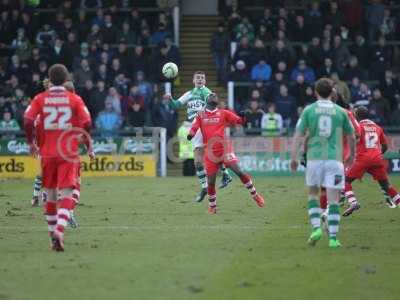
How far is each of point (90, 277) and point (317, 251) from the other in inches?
134

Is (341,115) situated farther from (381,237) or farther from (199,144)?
(199,144)

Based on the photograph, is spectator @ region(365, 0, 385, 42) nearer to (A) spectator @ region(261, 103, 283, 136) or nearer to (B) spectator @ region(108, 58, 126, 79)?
(A) spectator @ region(261, 103, 283, 136)

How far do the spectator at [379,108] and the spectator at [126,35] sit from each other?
8037 millimetres

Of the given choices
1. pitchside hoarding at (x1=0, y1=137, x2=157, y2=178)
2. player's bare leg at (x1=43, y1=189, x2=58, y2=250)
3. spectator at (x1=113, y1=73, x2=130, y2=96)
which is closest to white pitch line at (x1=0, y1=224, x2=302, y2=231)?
player's bare leg at (x1=43, y1=189, x2=58, y2=250)

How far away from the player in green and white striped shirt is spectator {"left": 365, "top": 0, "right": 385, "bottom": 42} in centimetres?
2202

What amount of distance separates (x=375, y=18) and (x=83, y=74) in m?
9.60

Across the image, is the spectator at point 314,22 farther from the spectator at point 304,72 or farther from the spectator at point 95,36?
the spectator at point 95,36

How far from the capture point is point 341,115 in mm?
14492

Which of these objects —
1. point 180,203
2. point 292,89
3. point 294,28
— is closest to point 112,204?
point 180,203

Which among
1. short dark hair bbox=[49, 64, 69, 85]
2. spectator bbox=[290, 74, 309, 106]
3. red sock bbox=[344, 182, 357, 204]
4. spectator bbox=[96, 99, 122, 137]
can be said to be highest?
short dark hair bbox=[49, 64, 69, 85]

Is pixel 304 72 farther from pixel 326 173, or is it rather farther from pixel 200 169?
pixel 326 173

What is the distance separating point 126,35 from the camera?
35938 millimetres

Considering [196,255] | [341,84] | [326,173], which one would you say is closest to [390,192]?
[326,173]

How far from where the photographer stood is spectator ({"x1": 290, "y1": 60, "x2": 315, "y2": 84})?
3400cm
